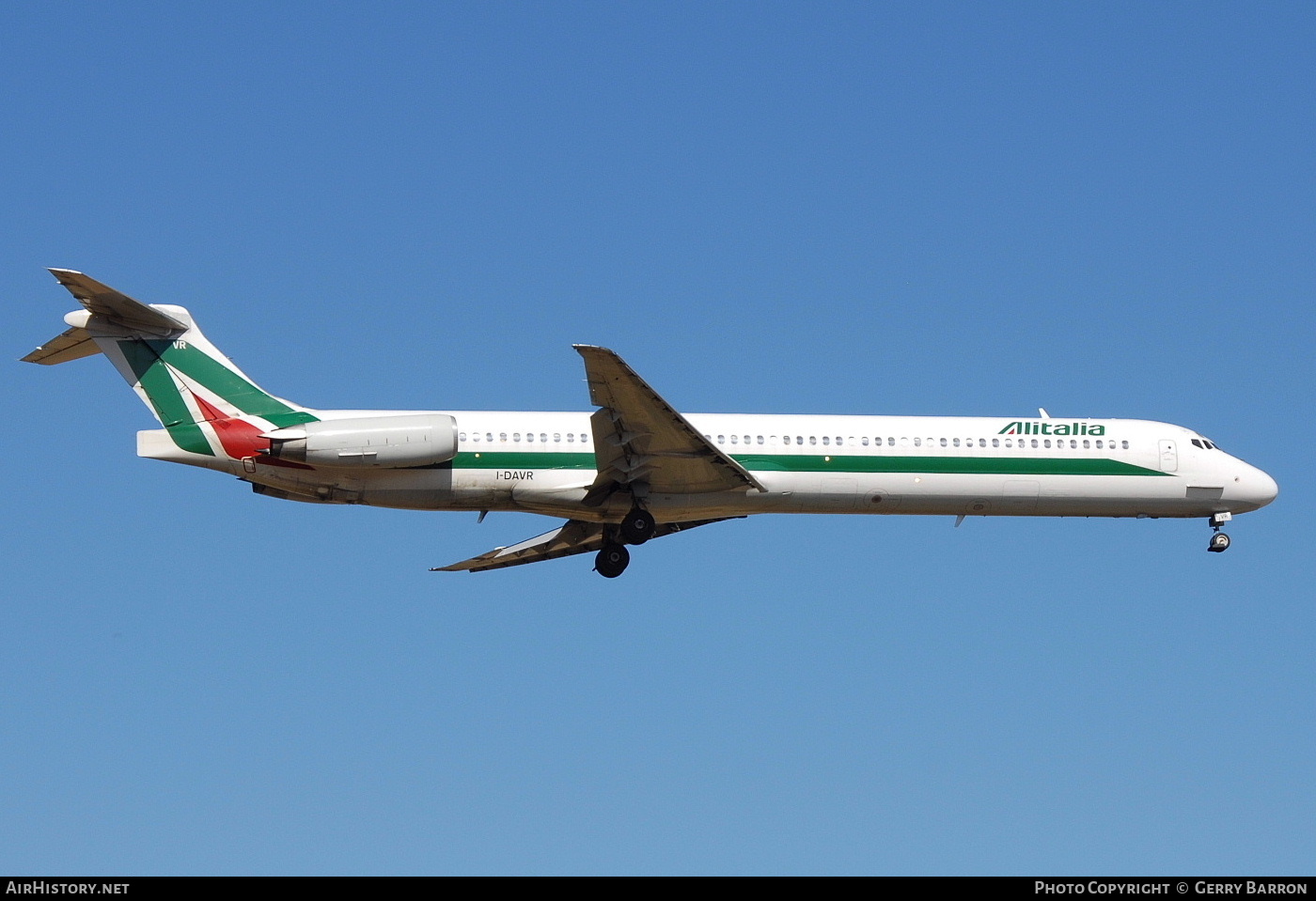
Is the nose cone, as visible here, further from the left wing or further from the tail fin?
the tail fin

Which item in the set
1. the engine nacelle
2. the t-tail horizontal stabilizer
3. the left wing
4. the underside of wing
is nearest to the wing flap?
the left wing

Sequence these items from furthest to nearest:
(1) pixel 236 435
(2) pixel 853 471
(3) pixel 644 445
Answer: (2) pixel 853 471 < (3) pixel 644 445 < (1) pixel 236 435

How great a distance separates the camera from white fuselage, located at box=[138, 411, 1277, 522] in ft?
92.9

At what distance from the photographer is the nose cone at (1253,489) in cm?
3219

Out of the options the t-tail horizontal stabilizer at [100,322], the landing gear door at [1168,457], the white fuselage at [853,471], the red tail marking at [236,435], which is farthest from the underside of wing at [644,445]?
the landing gear door at [1168,457]

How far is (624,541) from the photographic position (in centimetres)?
3020

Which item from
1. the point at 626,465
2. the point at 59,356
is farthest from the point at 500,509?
the point at 59,356

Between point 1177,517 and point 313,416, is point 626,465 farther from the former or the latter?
point 1177,517

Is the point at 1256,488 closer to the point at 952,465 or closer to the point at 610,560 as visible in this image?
the point at 952,465

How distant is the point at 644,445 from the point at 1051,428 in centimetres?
912

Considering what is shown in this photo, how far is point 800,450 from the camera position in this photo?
30.0m

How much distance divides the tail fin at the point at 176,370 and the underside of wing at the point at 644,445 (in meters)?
5.97

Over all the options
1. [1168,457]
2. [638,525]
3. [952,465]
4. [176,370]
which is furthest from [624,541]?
[1168,457]
